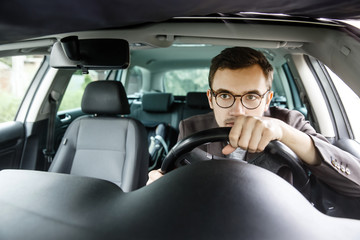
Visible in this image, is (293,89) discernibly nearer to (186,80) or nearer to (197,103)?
(197,103)

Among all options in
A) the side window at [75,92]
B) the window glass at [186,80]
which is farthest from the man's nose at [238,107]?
the window glass at [186,80]

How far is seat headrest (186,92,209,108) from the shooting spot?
11.2 ft

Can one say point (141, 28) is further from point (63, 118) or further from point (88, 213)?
point (63, 118)

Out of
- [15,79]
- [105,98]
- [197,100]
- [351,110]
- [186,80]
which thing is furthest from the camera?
[186,80]

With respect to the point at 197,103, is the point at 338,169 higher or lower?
lower

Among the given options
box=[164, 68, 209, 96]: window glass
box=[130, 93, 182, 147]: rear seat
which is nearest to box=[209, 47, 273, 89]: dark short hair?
box=[130, 93, 182, 147]: rear seat

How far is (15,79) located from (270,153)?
2.60m

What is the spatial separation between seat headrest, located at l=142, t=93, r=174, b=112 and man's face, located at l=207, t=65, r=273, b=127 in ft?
8.92

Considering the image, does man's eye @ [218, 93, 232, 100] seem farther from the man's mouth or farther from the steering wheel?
the steering wheel

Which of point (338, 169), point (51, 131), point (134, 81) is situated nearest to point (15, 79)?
point (51, 131)

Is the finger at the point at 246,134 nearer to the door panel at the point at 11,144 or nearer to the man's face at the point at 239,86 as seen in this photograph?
the man's face at the point at 239,86

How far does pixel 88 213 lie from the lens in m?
0.43

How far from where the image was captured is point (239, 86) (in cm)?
103

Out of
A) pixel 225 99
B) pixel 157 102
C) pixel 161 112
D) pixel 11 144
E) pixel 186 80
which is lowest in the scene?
pixel 11 144
